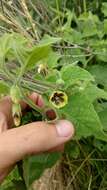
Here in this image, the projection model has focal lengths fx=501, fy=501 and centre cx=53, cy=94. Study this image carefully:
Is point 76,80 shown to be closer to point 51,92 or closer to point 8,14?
point 51,92

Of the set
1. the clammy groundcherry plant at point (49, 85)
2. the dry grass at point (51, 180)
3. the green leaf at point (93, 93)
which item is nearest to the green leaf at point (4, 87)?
the clammy groundcherry plant at point (49, 85)

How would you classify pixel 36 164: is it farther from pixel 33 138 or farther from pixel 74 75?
pixel 74 75

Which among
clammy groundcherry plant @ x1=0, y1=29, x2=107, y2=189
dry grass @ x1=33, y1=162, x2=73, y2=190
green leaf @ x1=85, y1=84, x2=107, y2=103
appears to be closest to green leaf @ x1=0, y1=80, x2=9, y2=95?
clammy groundcherry plant @ x1=0, y1=29, x2=107, y2=189

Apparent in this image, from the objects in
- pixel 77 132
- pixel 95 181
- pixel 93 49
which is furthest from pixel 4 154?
pixel 93 49

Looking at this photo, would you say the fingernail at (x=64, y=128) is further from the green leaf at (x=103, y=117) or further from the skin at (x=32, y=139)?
the green leaf at (x=103, y=117)

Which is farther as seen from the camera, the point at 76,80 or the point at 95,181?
the point at 95,181

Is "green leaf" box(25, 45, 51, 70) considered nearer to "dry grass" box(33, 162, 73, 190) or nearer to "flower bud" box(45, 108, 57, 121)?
"flower bud" box(45, 108, 57, 121)
